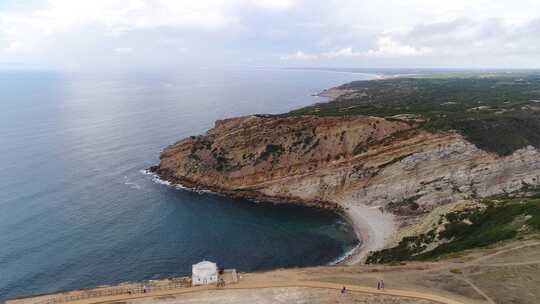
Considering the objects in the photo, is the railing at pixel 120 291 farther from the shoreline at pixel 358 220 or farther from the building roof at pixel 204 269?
the shoreline at pixel 358 220

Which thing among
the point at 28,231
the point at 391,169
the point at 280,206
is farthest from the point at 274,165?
the point at 28,231

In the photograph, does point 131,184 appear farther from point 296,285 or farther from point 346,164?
point 296,285

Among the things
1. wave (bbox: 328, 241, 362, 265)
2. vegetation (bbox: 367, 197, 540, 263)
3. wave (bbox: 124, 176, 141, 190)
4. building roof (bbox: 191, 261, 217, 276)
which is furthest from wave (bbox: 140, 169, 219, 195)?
building roof (bbox: 191, 261, 217, 276)

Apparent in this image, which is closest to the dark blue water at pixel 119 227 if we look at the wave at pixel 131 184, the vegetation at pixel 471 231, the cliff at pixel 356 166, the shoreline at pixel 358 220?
the wave at pixel 131 184

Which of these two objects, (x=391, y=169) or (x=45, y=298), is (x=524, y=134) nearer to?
(x=391, y=169)

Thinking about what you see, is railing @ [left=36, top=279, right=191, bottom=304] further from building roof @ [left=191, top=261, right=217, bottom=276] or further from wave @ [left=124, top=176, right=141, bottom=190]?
wave @ [left=124, top=176, right=141, bottom=190]

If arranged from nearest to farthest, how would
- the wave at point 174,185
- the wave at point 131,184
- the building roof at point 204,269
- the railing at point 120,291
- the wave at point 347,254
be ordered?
1. the railing at point 120,291
2. the building roof at point 204,269
3. the wave at point 347,254
4. the wave at point 131,184
5. the wave at point 174,185
